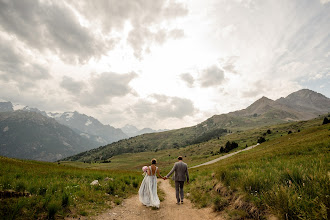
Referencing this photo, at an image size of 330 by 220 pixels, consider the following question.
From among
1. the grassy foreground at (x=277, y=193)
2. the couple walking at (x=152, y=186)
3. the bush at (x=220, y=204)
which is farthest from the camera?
the couple walking at (x=152, y=186)

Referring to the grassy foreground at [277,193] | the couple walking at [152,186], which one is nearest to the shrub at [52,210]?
the couple walking at [152,186]

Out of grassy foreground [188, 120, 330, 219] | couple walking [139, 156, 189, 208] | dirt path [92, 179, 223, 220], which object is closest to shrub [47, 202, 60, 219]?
dirt path [92, 179, 223, 220]

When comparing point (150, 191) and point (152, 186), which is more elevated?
point (152, 186)

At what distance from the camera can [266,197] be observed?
23.1 ft

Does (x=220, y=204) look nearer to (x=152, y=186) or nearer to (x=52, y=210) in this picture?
(x=152, y=186)

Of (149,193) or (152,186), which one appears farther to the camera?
(152,186)

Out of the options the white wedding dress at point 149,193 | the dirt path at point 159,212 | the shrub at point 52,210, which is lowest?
the dirt path at point 159,212

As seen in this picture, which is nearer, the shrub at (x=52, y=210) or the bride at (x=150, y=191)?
the shrub at (x=52, y=210)

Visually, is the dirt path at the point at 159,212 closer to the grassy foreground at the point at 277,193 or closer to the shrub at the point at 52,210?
the grassy foreground at the point at 277,193

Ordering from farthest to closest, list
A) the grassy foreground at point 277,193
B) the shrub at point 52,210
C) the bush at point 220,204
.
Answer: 1. the bush at point 220,204
2. the shrub at point 52,210
3. the grassy foreground at point 277,193

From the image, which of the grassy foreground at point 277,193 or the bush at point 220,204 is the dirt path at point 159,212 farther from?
the grassy foreground at point 277,193

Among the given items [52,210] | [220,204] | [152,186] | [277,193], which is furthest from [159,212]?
[277,193]

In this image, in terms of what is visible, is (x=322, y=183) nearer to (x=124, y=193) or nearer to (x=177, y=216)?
(x=177, y=216)

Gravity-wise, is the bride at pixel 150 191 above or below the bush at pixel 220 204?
above
